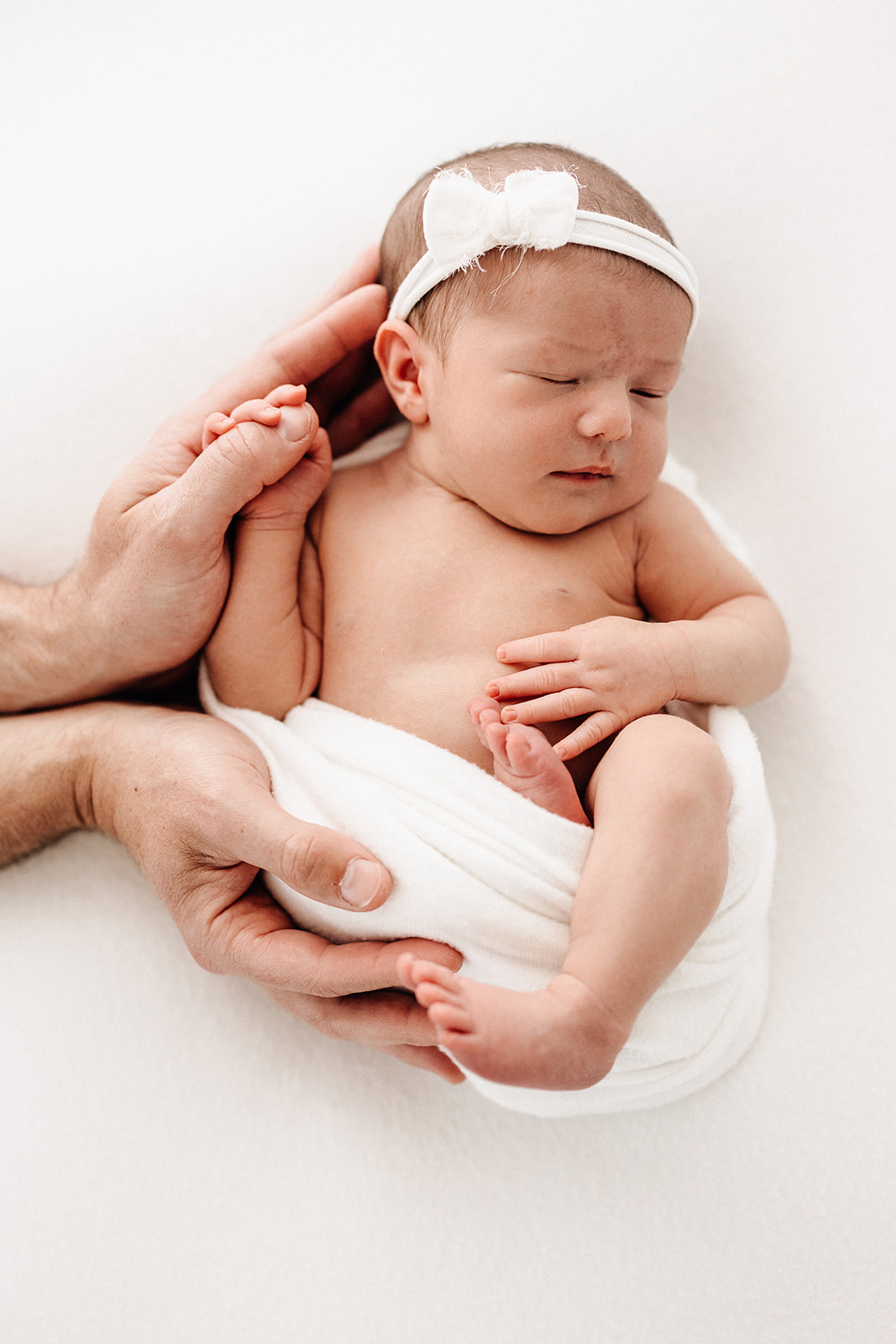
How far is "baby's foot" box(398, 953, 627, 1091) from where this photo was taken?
917mm

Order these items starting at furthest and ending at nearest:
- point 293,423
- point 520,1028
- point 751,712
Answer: point 751,712 < point 293,423 < point 520,1028

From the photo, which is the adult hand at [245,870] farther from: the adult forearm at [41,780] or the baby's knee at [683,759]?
the baby's knee at [683,759]

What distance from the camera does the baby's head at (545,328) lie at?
119cm

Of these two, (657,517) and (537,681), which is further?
(657,517)

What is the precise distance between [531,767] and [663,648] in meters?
0.27

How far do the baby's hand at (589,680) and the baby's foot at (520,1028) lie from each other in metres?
0.32

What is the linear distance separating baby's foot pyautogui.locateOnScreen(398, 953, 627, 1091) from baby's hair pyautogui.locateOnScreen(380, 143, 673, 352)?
0.87m

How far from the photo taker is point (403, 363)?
1379 mm

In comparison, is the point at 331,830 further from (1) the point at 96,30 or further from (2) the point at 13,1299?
(1) the point at 96,30

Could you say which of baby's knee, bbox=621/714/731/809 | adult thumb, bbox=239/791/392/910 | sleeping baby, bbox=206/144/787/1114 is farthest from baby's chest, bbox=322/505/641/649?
adult thumb, bbox=239/791/392/910

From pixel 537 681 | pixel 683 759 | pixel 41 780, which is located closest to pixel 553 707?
pixel 537 681

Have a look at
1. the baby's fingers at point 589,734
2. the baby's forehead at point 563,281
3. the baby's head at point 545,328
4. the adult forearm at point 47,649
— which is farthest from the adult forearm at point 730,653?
the adult forearm at point 47,649

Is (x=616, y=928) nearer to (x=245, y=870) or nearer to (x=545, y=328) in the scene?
(x=245, y=870)

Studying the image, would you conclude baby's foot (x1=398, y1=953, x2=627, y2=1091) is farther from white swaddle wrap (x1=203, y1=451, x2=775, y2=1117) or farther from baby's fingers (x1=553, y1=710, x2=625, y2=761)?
baby's fingers (x1=553, y1=710, x2=625, y2=761)
